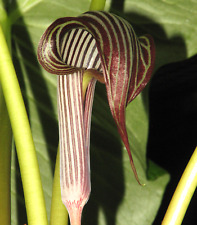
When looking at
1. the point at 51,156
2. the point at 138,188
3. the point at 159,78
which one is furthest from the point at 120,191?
the point at 159,78

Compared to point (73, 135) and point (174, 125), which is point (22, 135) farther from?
point (174, 125)

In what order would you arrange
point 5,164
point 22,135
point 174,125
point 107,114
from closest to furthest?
1. point 22,135
2. point 5,164
3. point 107,114
4. point 174,125

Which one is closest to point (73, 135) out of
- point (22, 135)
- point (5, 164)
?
point (22, 135)

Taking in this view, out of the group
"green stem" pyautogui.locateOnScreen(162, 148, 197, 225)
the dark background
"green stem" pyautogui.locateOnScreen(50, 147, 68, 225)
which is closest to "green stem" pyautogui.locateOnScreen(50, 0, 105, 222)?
"green stem" pyautogui.locateOnScreen(50, 147, 68, 225)

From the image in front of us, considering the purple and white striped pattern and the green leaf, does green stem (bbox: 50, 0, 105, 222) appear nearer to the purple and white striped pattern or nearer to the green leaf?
the purple and white striped pattern

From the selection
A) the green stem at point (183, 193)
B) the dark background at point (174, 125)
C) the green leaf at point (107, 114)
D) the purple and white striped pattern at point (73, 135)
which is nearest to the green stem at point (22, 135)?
the purple and white striped pattern at point (73, 135)

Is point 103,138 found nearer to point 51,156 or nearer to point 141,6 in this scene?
point 51,156
